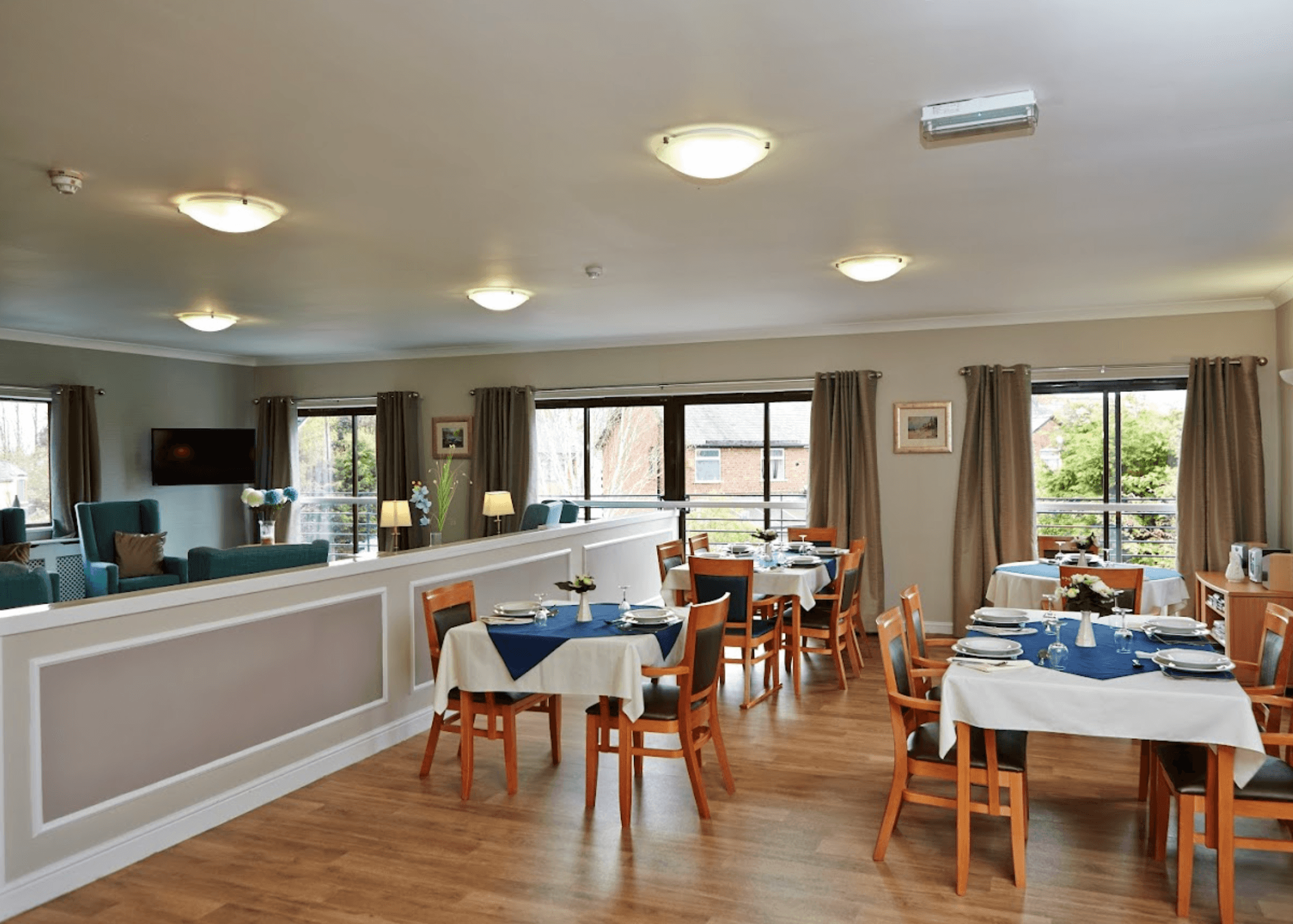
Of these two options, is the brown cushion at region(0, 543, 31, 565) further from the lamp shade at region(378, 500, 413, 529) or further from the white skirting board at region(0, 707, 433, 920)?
the white skirting board at region(0, 707, 433, 920)

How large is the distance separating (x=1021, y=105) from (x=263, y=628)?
12.0 ft

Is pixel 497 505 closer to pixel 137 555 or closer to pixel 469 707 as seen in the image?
pixel 137 555

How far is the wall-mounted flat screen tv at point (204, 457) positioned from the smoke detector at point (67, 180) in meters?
6.46

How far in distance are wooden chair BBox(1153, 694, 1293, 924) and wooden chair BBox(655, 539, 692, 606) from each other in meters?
3.43

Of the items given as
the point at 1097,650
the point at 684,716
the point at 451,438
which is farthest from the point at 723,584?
the point at 451,438

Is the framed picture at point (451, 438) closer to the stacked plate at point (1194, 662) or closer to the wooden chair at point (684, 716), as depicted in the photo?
the wooden chair at point (684, 716)

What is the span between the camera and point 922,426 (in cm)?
824

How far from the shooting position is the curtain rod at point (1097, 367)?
7.46 meters

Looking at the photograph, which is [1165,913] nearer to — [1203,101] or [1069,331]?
[1203,101]

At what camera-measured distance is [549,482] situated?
9.95 meters

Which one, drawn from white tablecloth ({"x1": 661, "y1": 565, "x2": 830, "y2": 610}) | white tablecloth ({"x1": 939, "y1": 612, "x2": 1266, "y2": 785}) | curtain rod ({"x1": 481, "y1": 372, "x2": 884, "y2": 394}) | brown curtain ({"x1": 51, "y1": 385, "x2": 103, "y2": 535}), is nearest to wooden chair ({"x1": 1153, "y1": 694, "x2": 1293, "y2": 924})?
white tablecloth ({"x1": 939, "y1": 612, "x2": 1266, "y2": 785})

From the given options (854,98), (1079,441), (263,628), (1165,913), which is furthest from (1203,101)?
(1079,441)

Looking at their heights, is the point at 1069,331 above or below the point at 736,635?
above

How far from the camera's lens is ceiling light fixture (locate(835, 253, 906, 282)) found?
561cm
